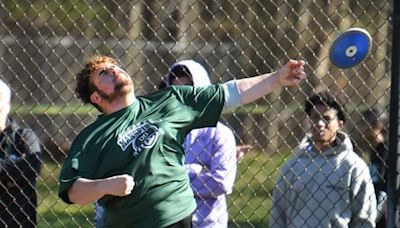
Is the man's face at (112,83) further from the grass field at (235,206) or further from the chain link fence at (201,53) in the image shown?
the chain link fence at (201,53)

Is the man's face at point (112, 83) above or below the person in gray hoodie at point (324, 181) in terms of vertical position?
above

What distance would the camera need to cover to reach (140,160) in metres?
5.61

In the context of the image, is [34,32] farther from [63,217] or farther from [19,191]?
[19,191]

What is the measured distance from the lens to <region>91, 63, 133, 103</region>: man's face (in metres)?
5.71

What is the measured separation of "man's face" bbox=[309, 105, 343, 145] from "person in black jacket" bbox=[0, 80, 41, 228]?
1.60 metres

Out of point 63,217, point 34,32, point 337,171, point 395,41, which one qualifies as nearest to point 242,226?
point 63,217

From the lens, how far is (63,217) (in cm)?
1050

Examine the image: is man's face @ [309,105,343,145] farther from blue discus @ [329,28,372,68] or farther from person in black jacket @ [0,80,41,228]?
person in black jacket @ [0,80,41,228]

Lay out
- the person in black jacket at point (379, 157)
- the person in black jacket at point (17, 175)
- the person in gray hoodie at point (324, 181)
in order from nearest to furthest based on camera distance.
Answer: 1. the person in gray hoodie at point (324, 181)
2. the person in black jacket at point (17, 175)
3. the person in black jacket at point (379, 157)

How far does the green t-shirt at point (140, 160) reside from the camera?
559 centimetres

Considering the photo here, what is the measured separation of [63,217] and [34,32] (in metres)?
3.92

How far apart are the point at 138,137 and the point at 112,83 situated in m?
0.30

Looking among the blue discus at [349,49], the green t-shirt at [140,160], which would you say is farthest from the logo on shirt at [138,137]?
the blue discus at [349,49]

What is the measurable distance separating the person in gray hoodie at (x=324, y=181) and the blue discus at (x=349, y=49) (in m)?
0.91
